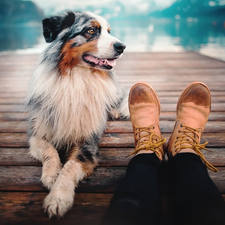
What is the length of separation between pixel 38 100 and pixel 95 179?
0.84 metres

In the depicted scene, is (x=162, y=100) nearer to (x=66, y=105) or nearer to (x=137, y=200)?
(x=66, y=105)

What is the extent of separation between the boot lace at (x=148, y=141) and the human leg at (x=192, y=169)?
0.31 ft

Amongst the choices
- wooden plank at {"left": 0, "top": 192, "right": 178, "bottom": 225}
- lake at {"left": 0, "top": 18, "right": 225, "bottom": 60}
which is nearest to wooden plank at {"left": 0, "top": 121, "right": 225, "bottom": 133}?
wooden plank at {"left": 0, "top": 192, "right": 178, "bottom": 225}

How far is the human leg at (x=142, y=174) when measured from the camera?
0.88 meters

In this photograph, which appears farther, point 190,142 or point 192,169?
point 190,142

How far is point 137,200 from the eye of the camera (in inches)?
36.8

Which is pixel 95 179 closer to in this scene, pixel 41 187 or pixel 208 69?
pixel 41 187

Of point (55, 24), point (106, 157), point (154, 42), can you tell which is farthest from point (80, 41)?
point (154, 42)

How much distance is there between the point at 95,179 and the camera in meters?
1.32

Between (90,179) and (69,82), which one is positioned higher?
(69,82)

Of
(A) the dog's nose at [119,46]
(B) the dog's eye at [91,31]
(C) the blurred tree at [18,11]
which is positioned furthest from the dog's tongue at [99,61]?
(C) the blurred tree at [18,11]

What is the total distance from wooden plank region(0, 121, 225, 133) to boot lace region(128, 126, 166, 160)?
0.43m

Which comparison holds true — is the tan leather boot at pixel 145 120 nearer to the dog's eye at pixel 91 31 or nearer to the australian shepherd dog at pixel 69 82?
the australian shepherd dog at pixel 69 82

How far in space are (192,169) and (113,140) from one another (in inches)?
31.9
